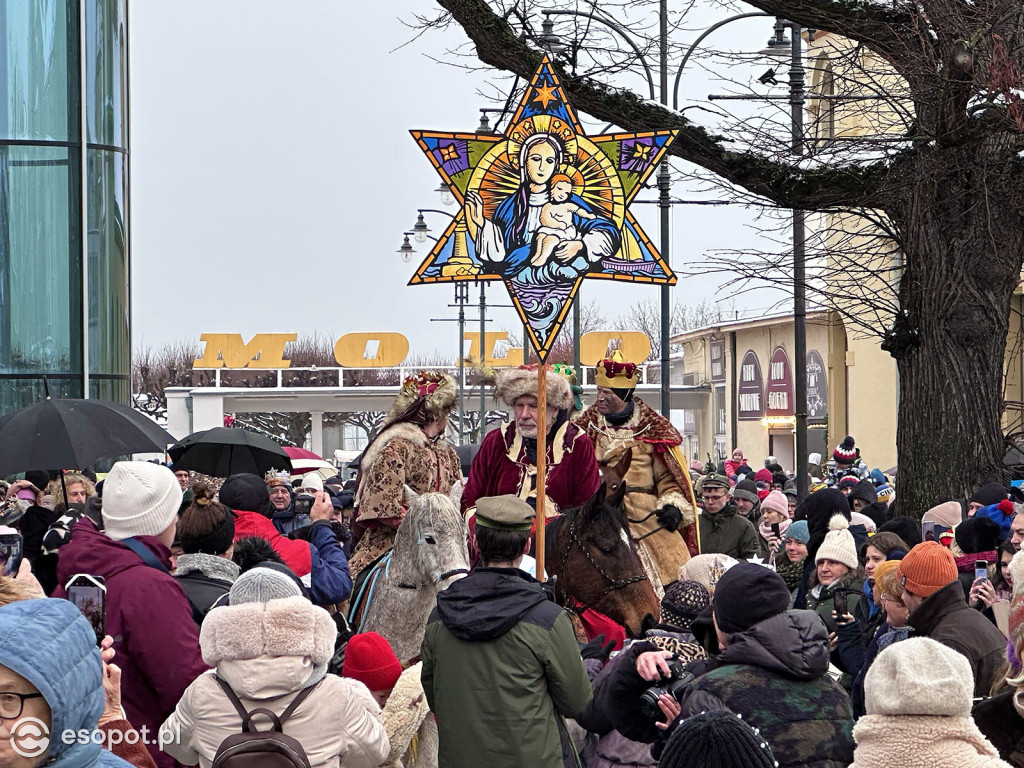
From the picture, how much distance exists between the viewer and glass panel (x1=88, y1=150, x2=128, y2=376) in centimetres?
1880

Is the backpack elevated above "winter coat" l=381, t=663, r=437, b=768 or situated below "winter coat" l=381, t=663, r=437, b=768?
above

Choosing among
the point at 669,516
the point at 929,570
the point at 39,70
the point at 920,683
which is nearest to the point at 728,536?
the point at 669,516

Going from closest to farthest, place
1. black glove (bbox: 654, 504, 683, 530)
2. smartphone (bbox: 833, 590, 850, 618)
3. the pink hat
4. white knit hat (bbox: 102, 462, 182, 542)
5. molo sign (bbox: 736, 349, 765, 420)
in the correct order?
white knit hat (bbox: 102, 462, 182, 542)
smartphone (bbox: 833, 590, 850, 618)
black glove (bbox: 654, 504, 683, 530)
the pink hat
molo sign (bbox: 736, 349, 765, 420)

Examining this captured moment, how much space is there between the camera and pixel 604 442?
985 centimetres

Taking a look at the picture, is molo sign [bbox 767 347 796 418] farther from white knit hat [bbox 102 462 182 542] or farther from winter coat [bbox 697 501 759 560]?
white knit hat [bbox 102 462 182 542]

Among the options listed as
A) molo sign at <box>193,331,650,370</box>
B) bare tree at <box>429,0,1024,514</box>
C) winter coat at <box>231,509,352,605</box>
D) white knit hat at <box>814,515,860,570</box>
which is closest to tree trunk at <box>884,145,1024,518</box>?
bare tree at <box>429,0,1024,514</box>

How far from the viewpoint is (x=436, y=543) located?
6898 mm

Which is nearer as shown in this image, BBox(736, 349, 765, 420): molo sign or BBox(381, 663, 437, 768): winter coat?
BBox(381, 663, 437, 768): winter coat

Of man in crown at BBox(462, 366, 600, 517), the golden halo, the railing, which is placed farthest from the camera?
the railing

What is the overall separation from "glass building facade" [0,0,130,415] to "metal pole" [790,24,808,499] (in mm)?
9269

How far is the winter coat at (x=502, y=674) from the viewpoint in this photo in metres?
5.16

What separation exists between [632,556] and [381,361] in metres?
53.5

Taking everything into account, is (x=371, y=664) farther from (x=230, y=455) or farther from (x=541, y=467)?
(x=230, y=455)

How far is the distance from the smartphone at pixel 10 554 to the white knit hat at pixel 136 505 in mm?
429
